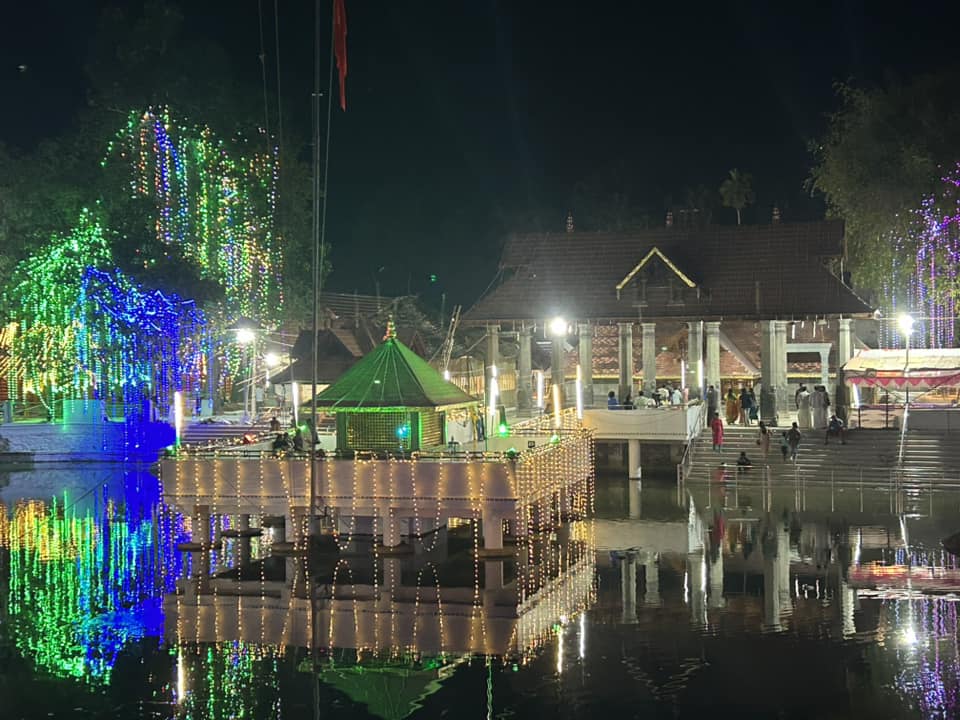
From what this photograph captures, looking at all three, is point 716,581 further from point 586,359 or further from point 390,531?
point 586,359

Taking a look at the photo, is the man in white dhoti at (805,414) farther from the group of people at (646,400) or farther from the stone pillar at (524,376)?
the stone pillar at (524,376)

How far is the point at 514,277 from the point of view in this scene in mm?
49375

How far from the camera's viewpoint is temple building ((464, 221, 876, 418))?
147ft

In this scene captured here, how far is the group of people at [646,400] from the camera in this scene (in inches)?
1677

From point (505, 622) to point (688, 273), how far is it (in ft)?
91.3

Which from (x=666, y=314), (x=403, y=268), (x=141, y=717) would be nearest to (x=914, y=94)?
(x=666, y=314)

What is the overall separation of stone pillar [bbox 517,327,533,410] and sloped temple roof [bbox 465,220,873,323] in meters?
1.22

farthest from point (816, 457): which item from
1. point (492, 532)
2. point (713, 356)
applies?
point (492, 532)

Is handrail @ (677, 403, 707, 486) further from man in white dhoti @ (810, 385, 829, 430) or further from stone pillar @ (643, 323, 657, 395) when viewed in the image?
stone pillar @ (643, 323, 657, 395)

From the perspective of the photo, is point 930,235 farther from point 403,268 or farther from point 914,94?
point 403,268

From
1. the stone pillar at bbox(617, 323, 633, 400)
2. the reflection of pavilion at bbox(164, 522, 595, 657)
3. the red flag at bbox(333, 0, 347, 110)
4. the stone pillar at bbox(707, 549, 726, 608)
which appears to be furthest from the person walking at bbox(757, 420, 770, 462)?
the red flag at bbox(333, 0, 347, 110)

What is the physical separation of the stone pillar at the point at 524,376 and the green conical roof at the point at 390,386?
18.1 metres

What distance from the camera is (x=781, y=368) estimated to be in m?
44.5

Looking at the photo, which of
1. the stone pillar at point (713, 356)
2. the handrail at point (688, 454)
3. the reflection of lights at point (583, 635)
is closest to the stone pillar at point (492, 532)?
the reflection of lights at point (583, 635)
